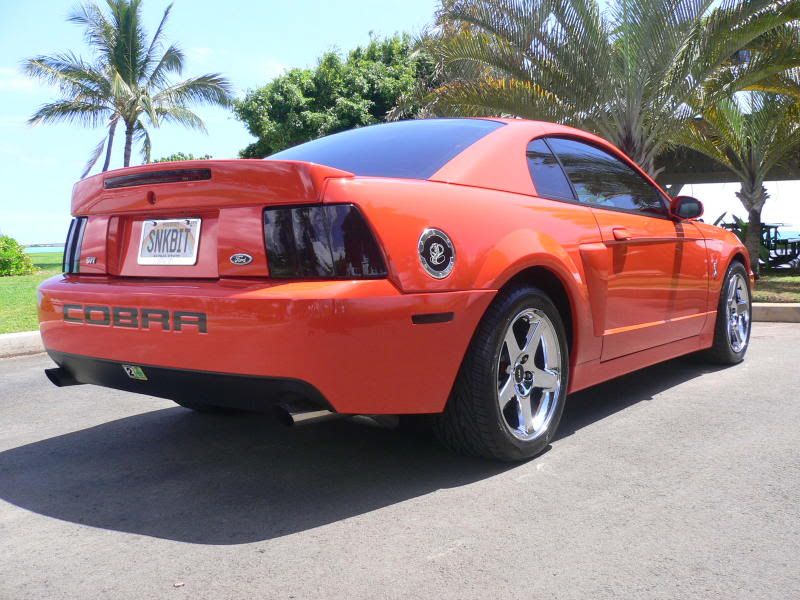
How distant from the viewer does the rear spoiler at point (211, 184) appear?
271 centimetres

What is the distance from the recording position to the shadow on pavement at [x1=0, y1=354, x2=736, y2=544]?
2746mm

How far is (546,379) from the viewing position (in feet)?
11.2

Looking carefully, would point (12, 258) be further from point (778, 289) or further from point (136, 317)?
point (136, 317)

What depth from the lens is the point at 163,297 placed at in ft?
9.34

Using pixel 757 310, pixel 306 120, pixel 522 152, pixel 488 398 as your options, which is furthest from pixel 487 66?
pixel 306 120

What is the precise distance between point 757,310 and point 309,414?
695 centimetres

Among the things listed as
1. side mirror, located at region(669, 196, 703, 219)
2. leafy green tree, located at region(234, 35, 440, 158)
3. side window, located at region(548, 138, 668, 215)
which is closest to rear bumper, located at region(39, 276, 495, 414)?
side window, located at region(548, 138, 668, 215)

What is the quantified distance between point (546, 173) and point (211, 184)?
1.62 meters

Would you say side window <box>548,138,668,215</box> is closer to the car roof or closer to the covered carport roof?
the car roof

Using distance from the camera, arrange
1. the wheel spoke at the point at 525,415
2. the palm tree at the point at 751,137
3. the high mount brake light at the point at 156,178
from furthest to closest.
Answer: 1. the palm tree at the point at 751,137
2. the wheel spoke at the point at 525,415
3. the high mount brake light at the point at 156,178

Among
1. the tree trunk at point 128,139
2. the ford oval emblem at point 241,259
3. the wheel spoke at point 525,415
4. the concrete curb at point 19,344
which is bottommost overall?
the concrete curb at point 19,344

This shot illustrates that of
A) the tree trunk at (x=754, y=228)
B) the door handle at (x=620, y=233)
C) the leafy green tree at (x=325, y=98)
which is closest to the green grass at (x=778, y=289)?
the tree trunk at (x=754, y=228)

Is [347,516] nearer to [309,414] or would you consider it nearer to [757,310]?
[309,414]

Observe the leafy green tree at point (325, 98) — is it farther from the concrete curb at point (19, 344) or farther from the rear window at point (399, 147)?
the rear window at point (399, 147)
